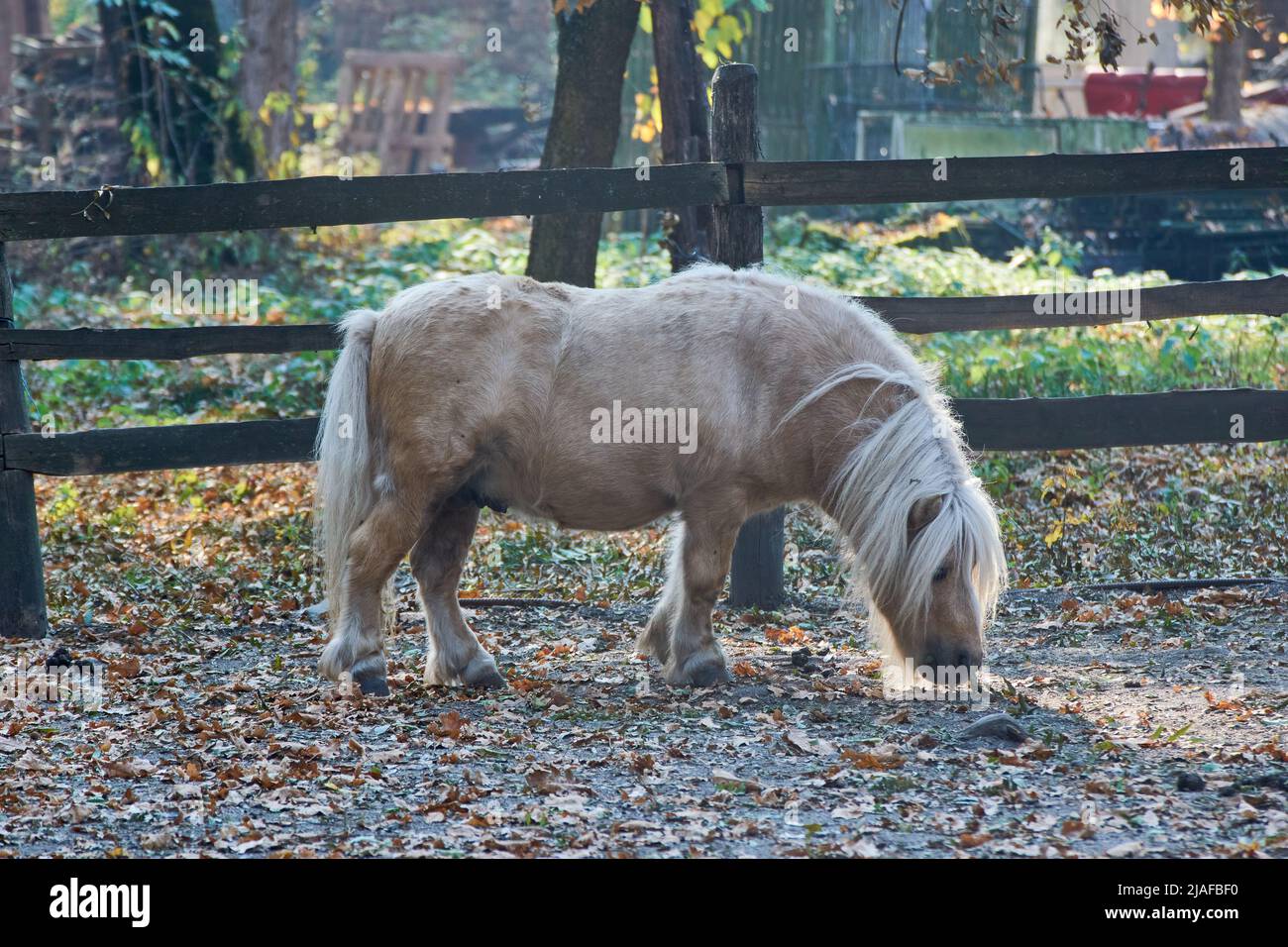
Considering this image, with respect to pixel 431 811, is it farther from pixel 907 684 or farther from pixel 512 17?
pixel 512 17

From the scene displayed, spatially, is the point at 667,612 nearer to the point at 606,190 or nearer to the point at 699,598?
the point at 699,598

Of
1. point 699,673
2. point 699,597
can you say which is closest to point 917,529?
point 699,597

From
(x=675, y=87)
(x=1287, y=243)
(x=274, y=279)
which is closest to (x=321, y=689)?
(x=675, y=87)

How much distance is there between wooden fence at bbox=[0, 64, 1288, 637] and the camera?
6156 mm

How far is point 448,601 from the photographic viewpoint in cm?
577

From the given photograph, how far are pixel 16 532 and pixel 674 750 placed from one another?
11.6 feet

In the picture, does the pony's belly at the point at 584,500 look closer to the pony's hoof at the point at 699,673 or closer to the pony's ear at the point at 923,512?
the pony's hoof at the point at 699,673

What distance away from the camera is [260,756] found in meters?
4.75

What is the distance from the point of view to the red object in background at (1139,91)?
83.3 feet

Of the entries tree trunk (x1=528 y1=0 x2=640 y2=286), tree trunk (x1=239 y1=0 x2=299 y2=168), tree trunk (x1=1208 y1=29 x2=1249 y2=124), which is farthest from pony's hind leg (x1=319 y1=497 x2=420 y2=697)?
tree trunk (x1=1208 y1=29 x2=1249 y2=124)

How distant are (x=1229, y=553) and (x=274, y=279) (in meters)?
9.94

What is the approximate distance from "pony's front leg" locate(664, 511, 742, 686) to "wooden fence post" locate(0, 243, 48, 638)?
10.2 feet

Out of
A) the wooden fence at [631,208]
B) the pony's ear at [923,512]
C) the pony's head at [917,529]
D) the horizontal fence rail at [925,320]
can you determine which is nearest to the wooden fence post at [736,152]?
the wooden fence at [631,208]

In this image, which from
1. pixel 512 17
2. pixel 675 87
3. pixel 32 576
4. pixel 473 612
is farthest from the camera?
pixel 512 17
